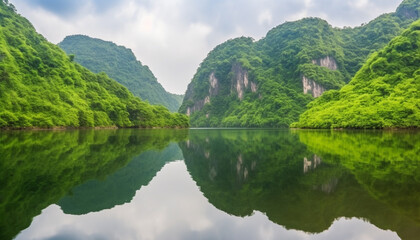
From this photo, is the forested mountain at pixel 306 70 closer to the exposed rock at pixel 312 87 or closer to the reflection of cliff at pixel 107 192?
the exposed rock at pixel 312 87

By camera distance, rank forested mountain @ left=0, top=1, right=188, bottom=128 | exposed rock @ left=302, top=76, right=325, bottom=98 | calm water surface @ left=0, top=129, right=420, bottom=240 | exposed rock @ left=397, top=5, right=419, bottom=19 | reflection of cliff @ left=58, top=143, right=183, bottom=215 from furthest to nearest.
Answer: exposed rock @ left=397, top=5, right=419, bottom=19
exposed rock @ left=302, top=76, right=325, bottom=98
forested mountain @ left=0, top=1, right=188, bottom=128
reflection of cliff @ left=58, top=143, right=183, bottom=215
calm water surface @ left=0, top=129, right=420, bottom=240

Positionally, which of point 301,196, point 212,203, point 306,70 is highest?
point 306,70

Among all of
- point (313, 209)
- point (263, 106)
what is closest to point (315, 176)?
point (313, 209)

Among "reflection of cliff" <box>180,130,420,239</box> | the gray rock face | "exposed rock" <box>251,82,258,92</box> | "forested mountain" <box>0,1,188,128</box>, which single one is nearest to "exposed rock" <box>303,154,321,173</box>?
"reflection of cliff" <box>180,130,420,239</box>

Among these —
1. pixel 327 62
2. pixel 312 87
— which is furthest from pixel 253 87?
pixel 327 62

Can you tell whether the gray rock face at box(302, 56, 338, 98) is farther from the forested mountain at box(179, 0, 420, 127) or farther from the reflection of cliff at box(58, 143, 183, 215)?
the reflection of cliff at box(58, 143, 183, 215)

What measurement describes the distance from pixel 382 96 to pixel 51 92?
89348 mm

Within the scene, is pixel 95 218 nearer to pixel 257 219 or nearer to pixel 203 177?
pixel 257 219

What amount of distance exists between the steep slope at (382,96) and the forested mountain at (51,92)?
5757 cm

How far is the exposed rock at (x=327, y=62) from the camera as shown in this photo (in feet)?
551

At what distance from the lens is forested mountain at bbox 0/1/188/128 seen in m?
64.2

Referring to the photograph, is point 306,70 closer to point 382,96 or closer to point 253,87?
point 253,87

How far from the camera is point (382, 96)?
73.9 metres

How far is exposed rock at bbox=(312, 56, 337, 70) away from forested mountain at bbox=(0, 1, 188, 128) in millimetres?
95715
